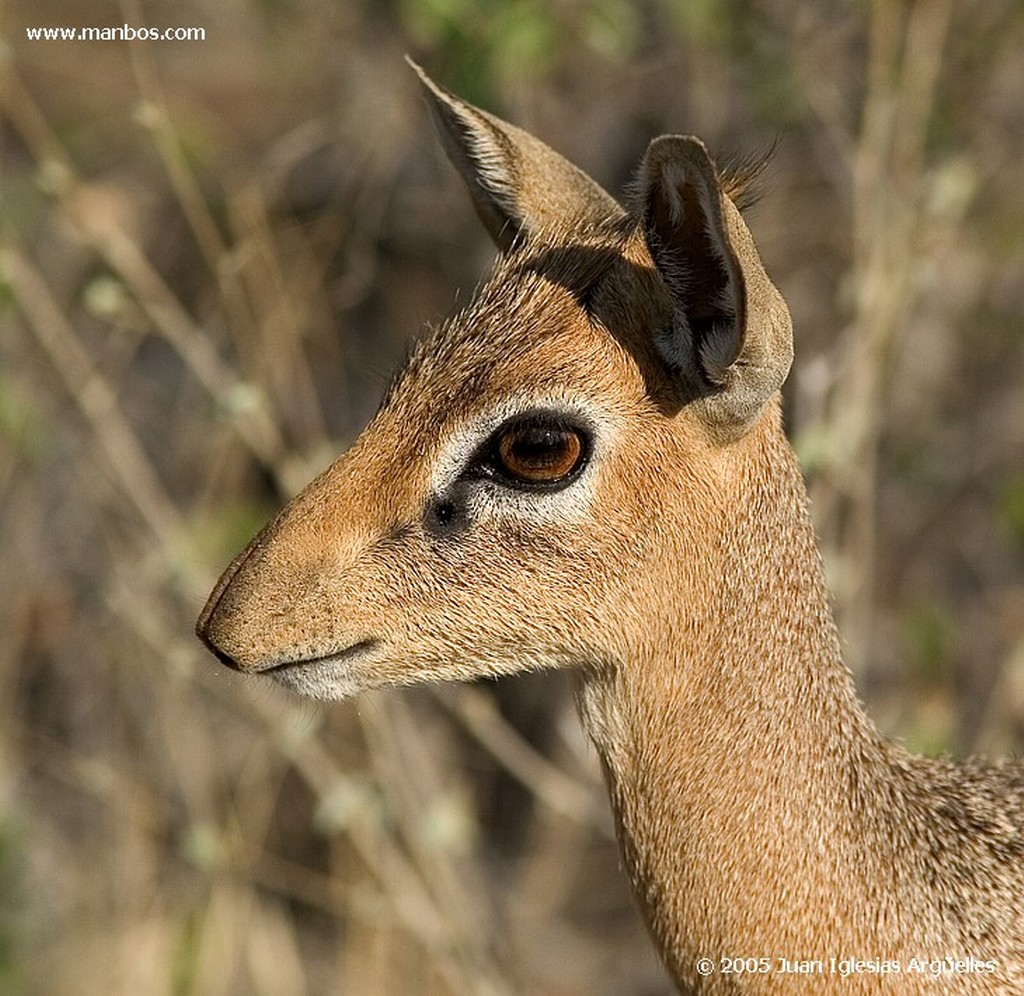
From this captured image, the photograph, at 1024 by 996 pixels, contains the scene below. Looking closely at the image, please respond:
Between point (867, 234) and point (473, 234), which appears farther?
point (473, 234)

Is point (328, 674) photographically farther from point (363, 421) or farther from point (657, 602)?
point (363, 421)

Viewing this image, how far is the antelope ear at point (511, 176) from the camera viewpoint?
3342 millimetres

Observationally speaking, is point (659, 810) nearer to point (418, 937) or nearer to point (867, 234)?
point (418, 937)

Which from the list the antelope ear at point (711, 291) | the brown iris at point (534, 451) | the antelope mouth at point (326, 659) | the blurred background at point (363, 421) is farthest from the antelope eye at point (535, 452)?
the blurred background at point (363, 421)

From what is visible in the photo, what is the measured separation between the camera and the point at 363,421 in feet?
25.1

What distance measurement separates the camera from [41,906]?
6219 mm

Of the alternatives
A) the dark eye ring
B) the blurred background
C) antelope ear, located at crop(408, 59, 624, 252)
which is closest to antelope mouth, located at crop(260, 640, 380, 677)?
the dark eye ring

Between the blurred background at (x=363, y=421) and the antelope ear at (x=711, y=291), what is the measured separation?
3.63 ft

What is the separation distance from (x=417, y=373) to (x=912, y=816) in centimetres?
118

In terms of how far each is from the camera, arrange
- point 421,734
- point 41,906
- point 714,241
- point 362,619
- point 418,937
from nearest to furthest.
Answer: point 714,241 < point 362,619 < point 418,937 < point 41,906 < point 421,734

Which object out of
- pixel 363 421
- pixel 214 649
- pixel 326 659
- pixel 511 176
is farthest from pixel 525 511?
pixel 363 421

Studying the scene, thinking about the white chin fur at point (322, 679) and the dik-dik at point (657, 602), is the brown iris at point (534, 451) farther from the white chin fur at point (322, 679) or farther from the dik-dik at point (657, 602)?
the white chin fur at point (322, 679)

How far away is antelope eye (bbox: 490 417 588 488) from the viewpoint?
2.80m

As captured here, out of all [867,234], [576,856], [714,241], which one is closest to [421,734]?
[576,856]
